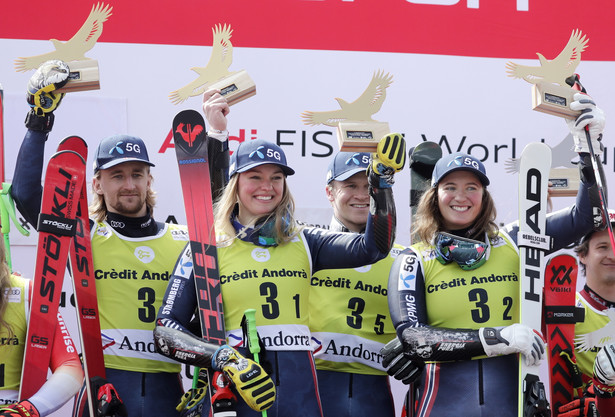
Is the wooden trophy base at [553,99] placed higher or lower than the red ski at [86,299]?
higher

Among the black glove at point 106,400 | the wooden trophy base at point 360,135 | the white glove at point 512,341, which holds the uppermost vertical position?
the wooden trophy base at point 360,135

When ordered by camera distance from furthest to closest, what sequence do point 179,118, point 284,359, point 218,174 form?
point 218,174 → point 179,118 → point 284,359

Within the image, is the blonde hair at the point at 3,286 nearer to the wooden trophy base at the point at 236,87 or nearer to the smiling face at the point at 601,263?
the wooden trophy base at the point at 236,87

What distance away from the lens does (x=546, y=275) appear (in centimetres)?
321

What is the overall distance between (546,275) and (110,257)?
1811mm

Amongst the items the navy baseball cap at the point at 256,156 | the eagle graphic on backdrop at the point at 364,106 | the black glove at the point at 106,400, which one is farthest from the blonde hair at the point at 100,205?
the eagle graphic on backdrop at the point at 364,106

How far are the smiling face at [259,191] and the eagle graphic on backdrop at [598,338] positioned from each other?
1.49m

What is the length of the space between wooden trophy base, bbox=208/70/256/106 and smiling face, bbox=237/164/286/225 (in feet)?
1.66

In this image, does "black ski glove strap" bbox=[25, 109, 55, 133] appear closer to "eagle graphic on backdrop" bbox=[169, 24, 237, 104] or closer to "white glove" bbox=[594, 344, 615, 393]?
"eagle graphic on backdrop" bbox=[169, 24, 237, 104]

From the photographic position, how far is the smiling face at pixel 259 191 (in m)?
3.06

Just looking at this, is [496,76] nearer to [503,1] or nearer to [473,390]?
[503,1]

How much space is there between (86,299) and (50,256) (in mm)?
248

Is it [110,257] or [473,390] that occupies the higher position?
[110,257]

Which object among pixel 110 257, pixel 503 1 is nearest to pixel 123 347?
pixel 110 257
